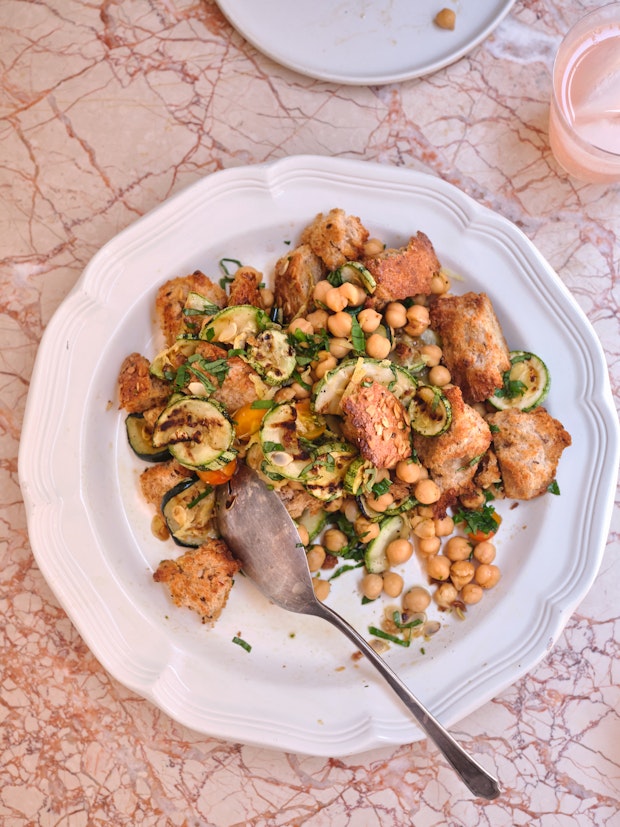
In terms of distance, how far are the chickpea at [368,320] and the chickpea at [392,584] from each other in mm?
1082

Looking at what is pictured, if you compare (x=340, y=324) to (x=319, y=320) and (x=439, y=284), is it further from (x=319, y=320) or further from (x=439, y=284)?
(x=439, y=284)

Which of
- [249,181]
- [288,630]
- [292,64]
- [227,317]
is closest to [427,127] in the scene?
[292,64]

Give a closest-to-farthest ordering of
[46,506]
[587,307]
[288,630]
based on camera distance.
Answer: [46,506] → [288,630] → [587,307]

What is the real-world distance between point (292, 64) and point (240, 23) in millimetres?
305

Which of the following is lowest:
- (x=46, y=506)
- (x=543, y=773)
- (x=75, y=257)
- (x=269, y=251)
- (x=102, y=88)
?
(x=543, y=773)

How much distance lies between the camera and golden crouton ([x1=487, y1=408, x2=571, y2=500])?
3.13 meters

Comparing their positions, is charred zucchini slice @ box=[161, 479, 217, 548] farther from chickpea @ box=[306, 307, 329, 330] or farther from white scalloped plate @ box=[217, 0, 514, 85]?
white scalloped plate @ box=[217, 0, 514, 85]

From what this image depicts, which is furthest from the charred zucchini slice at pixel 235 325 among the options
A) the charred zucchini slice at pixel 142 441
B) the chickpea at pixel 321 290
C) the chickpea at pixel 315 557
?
the chickpea at pixel 315 557

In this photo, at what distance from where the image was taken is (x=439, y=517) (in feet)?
10.7

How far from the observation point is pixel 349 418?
2924mm

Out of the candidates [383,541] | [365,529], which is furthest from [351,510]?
[383,541]

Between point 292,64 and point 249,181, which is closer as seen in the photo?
point 249,181

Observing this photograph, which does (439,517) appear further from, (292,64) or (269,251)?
(292,64)

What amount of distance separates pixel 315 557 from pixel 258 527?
31cm
